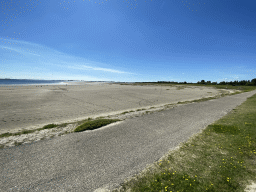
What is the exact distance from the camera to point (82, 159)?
6.06 meters

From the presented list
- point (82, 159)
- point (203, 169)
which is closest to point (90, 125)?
point (82, 159)

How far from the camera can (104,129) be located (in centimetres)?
992

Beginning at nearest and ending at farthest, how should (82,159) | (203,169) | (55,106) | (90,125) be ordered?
(203,169) → (82,159) → (90,125) → (55,106)

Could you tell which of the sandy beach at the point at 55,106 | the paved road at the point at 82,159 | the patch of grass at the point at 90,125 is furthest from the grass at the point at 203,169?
the sandy beach at the point at 55,106

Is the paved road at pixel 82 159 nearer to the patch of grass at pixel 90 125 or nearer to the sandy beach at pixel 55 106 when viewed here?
the patch of grass at pixel 90 125

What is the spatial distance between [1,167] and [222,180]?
10309 mm

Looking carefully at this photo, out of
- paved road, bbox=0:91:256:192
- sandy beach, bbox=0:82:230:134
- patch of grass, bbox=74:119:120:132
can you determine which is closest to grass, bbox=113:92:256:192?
paved road, bbox=0:91:256:192

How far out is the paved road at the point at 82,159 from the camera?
4602 millimetres

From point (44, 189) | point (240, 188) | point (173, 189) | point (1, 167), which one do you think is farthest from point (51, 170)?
point (240, 188)

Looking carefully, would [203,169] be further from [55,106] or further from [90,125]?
[55,106]

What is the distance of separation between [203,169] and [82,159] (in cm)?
631

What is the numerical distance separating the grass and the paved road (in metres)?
0.60

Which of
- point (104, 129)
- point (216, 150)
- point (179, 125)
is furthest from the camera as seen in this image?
point (179, 125)

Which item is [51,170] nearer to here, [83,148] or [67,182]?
[67,182]
